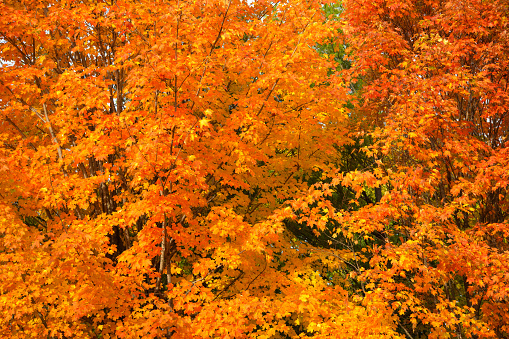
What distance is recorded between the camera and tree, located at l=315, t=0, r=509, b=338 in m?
7.27

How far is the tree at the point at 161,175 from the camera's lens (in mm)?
6891

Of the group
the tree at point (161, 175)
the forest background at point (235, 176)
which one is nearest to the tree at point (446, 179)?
the forest background at point (235, 176)

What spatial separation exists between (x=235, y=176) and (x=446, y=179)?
5.03 m

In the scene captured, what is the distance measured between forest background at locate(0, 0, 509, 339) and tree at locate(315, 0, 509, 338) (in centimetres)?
6

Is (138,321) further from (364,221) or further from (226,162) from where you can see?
(364,221)

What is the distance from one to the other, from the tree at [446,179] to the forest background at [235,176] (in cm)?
6

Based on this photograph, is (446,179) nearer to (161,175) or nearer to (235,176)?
(235,176)

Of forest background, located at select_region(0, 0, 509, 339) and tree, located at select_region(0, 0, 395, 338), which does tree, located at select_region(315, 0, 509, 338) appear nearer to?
forest background, located at select_region(0, 0, 509, 339)

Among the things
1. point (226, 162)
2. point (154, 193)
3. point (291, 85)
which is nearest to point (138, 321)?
point (154, 193)

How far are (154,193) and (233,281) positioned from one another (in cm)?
398

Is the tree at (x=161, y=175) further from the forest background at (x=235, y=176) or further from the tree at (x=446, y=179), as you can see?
the tree at (x=446, y=179)

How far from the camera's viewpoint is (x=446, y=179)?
29.9ft

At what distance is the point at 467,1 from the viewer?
29.4 ft

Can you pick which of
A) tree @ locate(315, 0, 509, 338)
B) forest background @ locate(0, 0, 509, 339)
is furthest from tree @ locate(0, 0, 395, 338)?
tree @ locate(315, 0, 509, 338)
